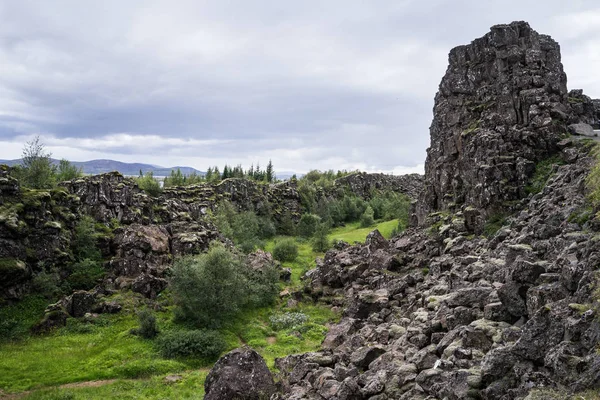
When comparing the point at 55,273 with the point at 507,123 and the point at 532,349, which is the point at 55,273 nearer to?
the point at 532,349

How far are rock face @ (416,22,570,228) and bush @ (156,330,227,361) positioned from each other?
33.1 metres

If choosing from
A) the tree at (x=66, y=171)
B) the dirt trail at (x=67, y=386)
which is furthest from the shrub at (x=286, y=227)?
the dirt trail at (x=67, y=386)

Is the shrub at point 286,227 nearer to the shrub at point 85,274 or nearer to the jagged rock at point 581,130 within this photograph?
the shrub at point 85,274

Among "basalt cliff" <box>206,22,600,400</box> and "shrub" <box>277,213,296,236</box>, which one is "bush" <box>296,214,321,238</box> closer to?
"shrub" <box>277,213,296,236</box>

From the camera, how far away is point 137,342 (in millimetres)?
40688

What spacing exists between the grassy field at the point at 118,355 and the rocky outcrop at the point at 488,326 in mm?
7715

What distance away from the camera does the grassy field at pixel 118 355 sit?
31.8 meters

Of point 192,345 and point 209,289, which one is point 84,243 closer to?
point 209,289

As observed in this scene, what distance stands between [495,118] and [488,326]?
43.9m

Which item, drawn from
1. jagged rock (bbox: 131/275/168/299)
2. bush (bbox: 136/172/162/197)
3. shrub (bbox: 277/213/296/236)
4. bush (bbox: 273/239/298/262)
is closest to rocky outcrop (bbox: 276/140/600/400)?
jagged rock (bbox: 131/275/168/299)

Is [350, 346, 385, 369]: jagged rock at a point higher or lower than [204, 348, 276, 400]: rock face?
higher

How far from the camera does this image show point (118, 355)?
3784 centimetres

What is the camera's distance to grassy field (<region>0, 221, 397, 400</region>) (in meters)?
31.8

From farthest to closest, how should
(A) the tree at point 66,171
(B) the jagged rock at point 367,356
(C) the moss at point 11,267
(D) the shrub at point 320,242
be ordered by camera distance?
(A) the tree at point 66,171 → (D) the shrub at point 320,242 → (C) the moss at point 11,267 → (B) the jagged rock at point 367,356
